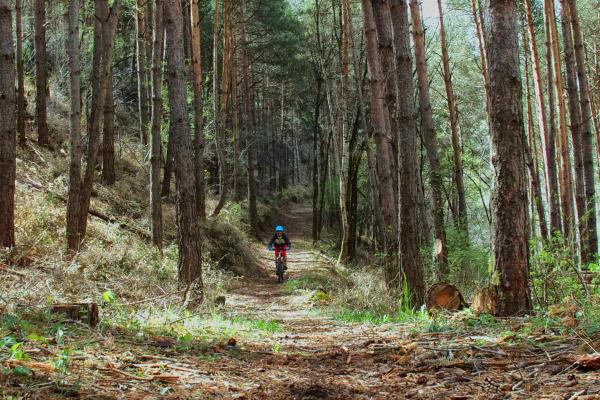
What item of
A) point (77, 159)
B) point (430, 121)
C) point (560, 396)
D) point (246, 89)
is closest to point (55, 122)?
point (77, 159)

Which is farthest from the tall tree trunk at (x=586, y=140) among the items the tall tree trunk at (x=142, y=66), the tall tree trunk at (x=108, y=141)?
the tall tree trunk at (x=108, y=141)

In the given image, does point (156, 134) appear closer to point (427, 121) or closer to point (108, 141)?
point (108, 141)

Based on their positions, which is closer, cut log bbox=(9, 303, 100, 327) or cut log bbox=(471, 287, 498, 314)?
cut log bbox=(9, 303, 100, 327)

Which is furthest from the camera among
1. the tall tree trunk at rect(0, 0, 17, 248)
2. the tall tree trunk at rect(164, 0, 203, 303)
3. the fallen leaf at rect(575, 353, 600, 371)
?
the tall tree trunk at rect(164, 0, 203, 303)

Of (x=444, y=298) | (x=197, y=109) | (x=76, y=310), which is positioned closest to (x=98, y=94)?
(x=197, y=109)

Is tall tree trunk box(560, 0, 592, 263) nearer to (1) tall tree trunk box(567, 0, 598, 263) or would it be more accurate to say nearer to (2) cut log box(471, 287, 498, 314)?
(1) tall tree trunk box(567, 0, 598, 263)

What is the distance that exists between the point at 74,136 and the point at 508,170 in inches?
307

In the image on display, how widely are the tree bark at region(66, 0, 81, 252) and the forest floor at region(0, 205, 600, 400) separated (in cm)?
556

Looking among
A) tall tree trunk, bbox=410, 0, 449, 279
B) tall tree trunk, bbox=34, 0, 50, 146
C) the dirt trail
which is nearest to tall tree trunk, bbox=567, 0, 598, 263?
tall tree trunk, bbox=410, 0, 449, 279

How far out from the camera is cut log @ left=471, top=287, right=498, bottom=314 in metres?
5.26

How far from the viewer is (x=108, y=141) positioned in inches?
556

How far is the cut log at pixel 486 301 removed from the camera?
5.26m

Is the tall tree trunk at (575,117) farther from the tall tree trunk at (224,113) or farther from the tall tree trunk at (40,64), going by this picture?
the tall tree trunk at (40,64)

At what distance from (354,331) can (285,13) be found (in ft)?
77.1
